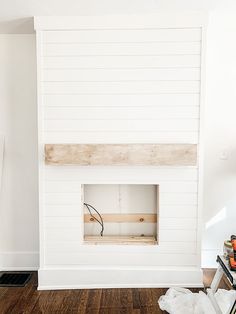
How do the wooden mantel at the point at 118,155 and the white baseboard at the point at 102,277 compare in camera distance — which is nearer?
the wooden mantel at the point at 118,155

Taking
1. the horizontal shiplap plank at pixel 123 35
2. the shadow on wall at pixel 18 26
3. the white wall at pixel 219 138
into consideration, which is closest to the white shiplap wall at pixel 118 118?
the horizontal shiplap plank at pixel 123 35

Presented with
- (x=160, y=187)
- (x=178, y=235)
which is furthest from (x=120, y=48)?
(x=178, y=235)

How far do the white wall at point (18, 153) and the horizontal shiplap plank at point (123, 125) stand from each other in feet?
1.65

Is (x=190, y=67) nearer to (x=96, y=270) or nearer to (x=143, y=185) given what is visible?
(x=143, y=185)

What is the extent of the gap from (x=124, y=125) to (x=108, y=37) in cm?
78

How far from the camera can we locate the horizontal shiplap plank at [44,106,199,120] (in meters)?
2.69

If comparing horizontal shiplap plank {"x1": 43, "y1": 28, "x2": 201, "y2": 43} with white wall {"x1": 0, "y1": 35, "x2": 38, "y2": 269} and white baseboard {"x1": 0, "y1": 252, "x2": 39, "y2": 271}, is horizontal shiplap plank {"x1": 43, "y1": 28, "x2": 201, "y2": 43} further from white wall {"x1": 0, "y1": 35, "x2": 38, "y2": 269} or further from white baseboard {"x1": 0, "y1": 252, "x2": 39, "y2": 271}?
white baseboard {"x1": 0, "y1": 252, "x2": 39, "y2": 271}

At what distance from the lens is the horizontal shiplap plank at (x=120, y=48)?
2635 mm

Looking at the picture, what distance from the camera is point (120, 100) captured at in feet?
8.85

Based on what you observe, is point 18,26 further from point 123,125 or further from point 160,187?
point 160,187

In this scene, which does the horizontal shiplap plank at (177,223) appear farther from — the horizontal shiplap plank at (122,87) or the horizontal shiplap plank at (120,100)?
the horizontal shiplap plank at (122,87)

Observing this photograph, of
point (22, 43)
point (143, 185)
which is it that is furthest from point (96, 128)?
point (22, 43)

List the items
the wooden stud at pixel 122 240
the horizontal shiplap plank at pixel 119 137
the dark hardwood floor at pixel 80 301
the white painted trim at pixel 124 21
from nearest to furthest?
the dark hardwood floor at pixel 80 301
the white painted trim at pixel 124 21
the horizontal shiplap plank at pixel 119 137
the wooden stud at pixel 122 240

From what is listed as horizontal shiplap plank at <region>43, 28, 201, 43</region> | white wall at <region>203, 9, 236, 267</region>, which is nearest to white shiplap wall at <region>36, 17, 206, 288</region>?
horizontal shiplap plank at <region>43, 28, 201, 43</region>
